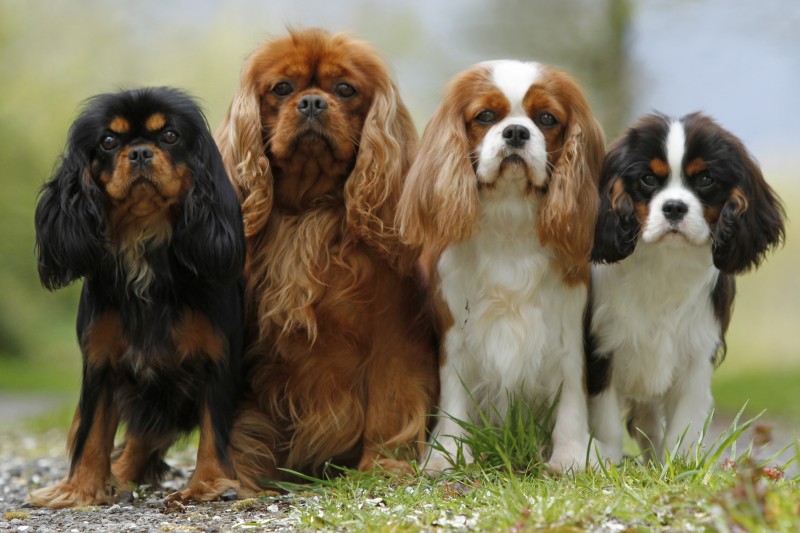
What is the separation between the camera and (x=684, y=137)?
3895 millimetres

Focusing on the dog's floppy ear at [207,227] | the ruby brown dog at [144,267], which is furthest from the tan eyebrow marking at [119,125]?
the dog's floppy ear at [207,227]

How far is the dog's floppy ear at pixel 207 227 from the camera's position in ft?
12.5

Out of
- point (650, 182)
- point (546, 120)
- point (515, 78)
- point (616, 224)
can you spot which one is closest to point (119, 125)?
point (515, 78)

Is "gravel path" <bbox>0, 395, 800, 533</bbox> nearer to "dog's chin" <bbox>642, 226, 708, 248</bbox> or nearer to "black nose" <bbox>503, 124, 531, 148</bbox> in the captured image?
"dog's chin" <bbox>642, 226, 708, 248</bbox>

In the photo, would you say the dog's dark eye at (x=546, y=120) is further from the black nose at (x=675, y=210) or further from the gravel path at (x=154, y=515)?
the gravel path at (x=154, y=515)

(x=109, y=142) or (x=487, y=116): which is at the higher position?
(x=487, y=116)

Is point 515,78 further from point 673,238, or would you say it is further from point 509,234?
point 673,238

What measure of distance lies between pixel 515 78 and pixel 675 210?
0.82m

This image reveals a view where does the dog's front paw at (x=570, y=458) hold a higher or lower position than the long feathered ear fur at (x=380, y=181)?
lower

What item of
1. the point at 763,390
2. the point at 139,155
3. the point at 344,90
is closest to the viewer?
the point at 139,155

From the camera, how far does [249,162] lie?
4.22m

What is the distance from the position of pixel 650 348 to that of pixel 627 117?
5788 mm

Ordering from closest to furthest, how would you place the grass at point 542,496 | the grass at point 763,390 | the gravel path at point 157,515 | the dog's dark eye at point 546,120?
the grass at point 542,496, the gravel path at point 157,515, the dog's dark eye at point 546,120, the grass at point 763,390

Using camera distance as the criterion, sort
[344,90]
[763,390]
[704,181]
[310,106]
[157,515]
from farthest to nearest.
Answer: [763,390], [344,90], [310,106], [704,181], [157,515]
